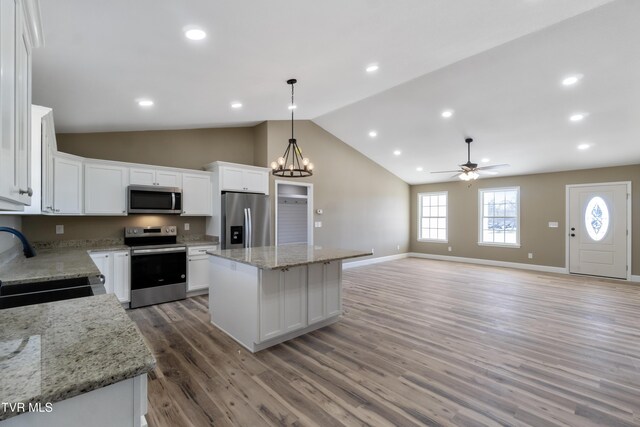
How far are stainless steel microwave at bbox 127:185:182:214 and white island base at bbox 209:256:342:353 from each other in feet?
5.20

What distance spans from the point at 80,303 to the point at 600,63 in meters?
5.64

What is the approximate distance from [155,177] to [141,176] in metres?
0.19

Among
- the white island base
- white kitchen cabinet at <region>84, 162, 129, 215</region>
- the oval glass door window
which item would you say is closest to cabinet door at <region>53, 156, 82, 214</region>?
white kitchen cabinet at <region>84, 162, 129, 215</region>

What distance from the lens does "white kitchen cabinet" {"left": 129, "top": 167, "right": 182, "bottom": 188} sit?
4.45 metres

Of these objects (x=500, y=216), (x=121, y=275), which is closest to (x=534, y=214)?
(x=500, y=216)

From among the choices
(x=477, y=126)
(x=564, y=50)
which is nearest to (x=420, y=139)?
(x=477, y=126)

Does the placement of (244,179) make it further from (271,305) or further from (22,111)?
(22,111)

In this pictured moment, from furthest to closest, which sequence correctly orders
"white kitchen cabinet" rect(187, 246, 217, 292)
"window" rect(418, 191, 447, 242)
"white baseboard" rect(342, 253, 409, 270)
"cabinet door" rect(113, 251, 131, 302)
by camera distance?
"window" rect(418, 191, 447, 242), "white baseboard" rect(342, 253, 409, 270), "white kitchen cabinet" rect(187, 246, 217, 292), "cabinet door" rect(113, 251, 131, 302)

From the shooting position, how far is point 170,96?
3562 mm

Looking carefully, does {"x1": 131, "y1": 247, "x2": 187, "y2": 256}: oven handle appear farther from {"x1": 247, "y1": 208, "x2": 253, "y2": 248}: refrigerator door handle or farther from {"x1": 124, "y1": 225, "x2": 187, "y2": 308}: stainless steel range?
{"x1": 247, "y1": 208, "x2": 253, "y2": 248}: refrigerator door handle

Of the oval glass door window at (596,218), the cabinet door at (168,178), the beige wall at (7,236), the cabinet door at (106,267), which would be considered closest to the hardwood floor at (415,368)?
the cabinet door at (106,267)

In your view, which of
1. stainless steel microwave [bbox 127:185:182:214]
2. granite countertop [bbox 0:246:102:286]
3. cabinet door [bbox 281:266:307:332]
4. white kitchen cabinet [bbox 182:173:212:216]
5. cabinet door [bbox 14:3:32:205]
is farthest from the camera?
white kitchen cabinet [bbox 182:173:212:216]

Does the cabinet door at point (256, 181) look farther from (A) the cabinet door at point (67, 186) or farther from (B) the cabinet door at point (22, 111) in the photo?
(B) the cabinet door at point (22, 111)

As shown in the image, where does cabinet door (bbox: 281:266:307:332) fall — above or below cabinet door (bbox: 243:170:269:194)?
below
